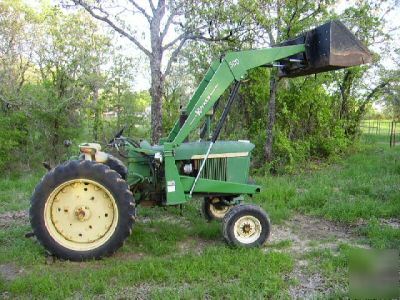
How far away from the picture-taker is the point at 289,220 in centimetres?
676

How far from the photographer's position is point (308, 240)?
5.80 metres

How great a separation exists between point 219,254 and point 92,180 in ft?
5.70

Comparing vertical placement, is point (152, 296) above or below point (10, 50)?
below

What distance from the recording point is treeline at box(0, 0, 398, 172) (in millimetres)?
8852

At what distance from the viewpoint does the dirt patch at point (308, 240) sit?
4199mm

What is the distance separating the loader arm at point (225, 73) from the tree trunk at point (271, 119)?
16.0ft

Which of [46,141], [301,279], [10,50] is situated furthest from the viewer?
[10,50]

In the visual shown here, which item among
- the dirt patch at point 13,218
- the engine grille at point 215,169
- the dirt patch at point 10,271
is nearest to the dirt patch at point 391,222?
the engine grille at point 215,169

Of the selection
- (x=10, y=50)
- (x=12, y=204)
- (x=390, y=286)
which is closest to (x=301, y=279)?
(x=390, y=286)

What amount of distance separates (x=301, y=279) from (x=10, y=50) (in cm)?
1743

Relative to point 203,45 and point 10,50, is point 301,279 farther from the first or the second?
point 10,50

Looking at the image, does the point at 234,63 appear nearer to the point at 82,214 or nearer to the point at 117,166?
the point at 117,166

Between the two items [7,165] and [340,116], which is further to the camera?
[340,116]

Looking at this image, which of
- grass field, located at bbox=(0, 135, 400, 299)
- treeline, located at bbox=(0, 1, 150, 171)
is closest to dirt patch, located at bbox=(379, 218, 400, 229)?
grass field, located at bbox=(0, 135, 400, 299)
